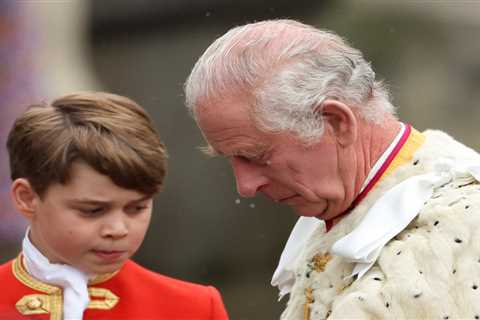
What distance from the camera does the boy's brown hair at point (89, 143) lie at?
310 cm

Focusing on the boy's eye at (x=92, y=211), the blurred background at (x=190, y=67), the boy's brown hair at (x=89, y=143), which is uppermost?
the boy's brown hair at (x=89, y=143)

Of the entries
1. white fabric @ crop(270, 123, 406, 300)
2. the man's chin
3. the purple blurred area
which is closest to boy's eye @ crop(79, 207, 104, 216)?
the man's chin

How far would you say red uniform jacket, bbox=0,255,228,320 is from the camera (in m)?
3.19

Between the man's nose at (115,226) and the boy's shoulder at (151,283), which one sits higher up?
the man's nose at (115,226)

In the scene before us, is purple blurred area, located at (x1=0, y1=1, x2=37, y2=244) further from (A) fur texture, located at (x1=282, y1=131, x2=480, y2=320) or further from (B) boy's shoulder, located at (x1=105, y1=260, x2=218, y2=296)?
(A) fur texture, located at (x1=282, y1=131, x2=480, y2=320)

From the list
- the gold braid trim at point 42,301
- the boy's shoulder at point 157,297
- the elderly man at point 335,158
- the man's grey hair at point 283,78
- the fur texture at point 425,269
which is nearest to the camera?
the fur texture at point 425,269

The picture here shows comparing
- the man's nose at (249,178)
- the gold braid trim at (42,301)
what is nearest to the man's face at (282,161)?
the man's nose at (249,178)

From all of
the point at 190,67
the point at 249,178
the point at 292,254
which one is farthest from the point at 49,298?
the point at 190,67

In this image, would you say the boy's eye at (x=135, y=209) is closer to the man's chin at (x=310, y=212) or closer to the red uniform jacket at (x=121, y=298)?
the red uniform jacket at (x=121, y=298)

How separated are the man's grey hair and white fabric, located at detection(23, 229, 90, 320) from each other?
571mm

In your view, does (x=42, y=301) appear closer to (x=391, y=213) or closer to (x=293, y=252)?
(x=293, y=252)

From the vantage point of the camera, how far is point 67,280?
3137mm

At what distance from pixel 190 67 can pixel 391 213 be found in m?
3.74

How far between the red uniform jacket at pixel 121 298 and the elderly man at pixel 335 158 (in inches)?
11.6
